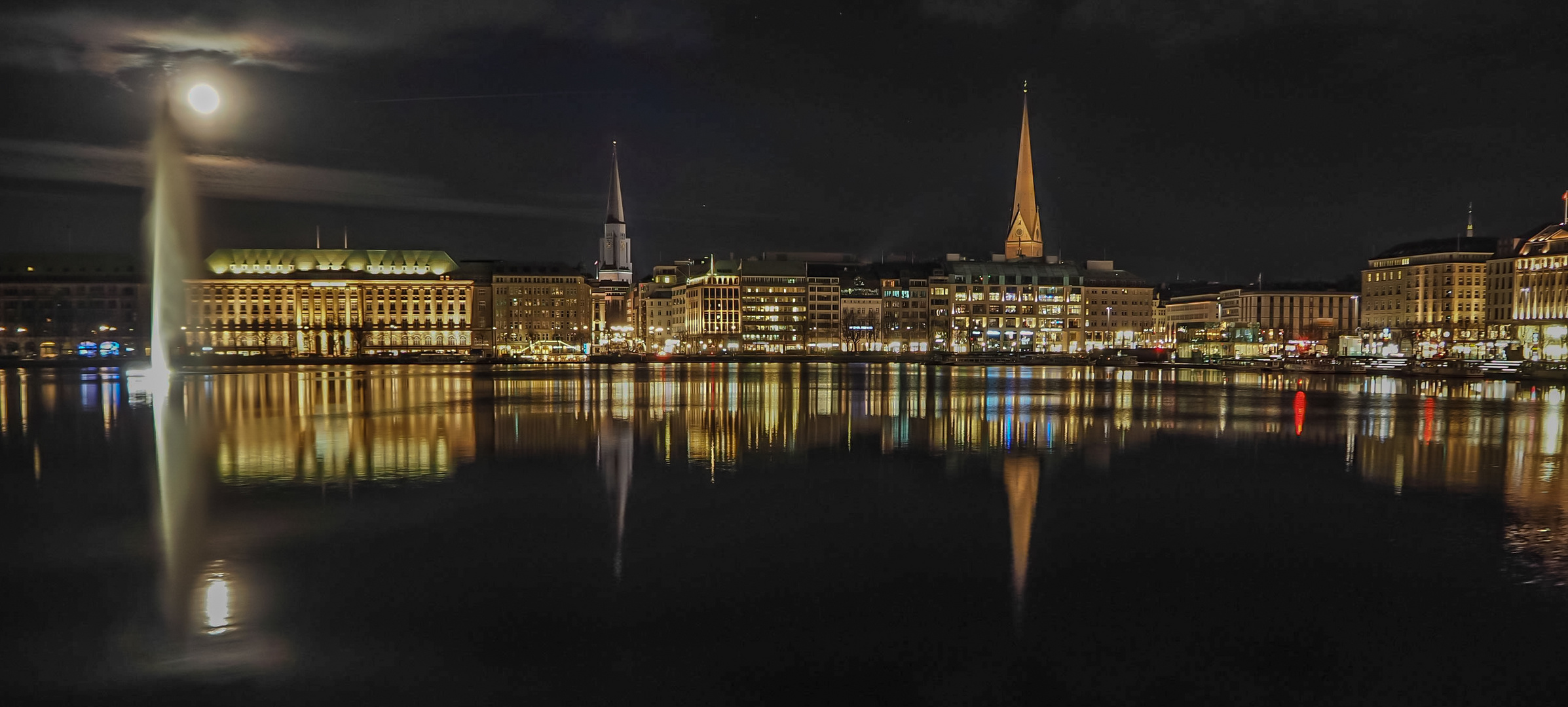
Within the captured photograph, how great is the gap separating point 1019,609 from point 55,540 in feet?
42.2

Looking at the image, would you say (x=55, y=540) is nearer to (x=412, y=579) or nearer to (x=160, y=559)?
(x=160, y=559)

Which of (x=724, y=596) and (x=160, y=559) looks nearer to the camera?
(x=724, y=596)

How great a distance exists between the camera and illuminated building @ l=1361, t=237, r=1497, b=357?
4469 inches

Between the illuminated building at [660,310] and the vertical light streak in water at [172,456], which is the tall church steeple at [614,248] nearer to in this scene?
the illuminated building at [660,310]

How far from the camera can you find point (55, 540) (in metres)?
13.0

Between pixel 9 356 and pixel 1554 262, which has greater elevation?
pixel 1554 262

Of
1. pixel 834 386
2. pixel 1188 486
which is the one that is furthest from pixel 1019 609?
pixel 834 386

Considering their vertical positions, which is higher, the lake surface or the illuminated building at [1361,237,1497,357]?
the illuminated building at [1361,237,1497,357]

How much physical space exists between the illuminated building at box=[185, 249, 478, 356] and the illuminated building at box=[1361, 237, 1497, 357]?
126 meters

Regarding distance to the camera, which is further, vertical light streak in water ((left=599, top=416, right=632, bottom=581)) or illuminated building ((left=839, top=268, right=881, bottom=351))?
illuminated building ((left=839, top=268, right=881, bottom=351))

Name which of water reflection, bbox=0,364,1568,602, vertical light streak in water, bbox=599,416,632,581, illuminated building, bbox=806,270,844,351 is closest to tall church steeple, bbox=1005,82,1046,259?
illuminated building, bbox=806,270,844,351

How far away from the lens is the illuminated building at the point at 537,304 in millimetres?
151375

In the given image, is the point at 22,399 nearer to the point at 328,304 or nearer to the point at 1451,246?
the point at 328,304

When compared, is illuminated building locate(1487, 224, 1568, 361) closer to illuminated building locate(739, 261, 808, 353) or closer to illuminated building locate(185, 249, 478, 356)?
illuminated building locate(739, 261, 808, 353)
